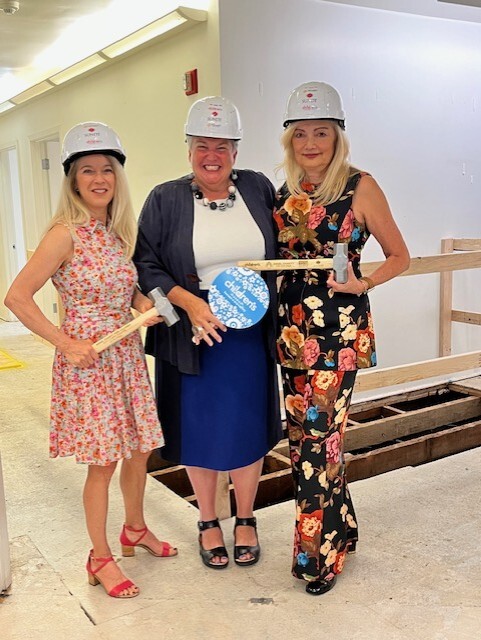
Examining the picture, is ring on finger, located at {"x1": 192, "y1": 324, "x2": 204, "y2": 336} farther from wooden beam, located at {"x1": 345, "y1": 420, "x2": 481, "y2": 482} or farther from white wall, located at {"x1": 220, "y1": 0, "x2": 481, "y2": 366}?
white wall, located at {"x1": 220, "y1": 0, "x2": 481, "y2": 366}

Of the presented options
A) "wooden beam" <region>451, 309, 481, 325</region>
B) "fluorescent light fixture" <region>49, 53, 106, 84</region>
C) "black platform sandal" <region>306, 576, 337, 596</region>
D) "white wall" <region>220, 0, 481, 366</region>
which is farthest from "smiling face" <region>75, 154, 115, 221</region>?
"wooden beam" <region>451, 309, 481, 325</region>

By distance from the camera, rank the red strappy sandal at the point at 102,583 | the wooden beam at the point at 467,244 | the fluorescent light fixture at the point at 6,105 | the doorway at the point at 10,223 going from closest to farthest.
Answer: the red strappy sandal at the point at 102,583, the wooden beam at the point at 467,244, the fluorescent light fixture at the point at 6,105, the doorway at the point at 10,223

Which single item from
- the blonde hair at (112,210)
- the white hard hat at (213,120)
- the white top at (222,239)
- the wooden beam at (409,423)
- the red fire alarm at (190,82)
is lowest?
the wooden beam at (409,423)

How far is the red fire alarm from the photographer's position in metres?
3.98

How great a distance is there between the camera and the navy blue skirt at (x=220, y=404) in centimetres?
218

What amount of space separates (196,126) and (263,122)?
2072mm

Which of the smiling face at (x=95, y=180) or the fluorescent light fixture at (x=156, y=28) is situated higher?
the fluorescent light fixture at (x=156, y=28)

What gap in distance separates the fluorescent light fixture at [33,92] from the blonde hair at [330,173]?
14.0 ft

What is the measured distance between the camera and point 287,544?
250 centimetres

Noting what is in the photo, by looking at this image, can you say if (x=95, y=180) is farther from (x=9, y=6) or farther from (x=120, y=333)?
(x=9, y=6)

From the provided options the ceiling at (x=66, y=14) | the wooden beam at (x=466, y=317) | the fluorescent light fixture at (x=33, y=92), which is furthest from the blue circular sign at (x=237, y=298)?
the fluorescent light fixture at (x=33, y=92)

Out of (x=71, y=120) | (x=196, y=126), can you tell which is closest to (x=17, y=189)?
(x=71, y=120)

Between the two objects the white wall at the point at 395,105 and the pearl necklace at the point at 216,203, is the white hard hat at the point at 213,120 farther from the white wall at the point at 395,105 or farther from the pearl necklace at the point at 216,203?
the white wall at the point at 395,105

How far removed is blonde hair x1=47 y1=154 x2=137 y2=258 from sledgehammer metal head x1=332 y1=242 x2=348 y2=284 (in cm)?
65
